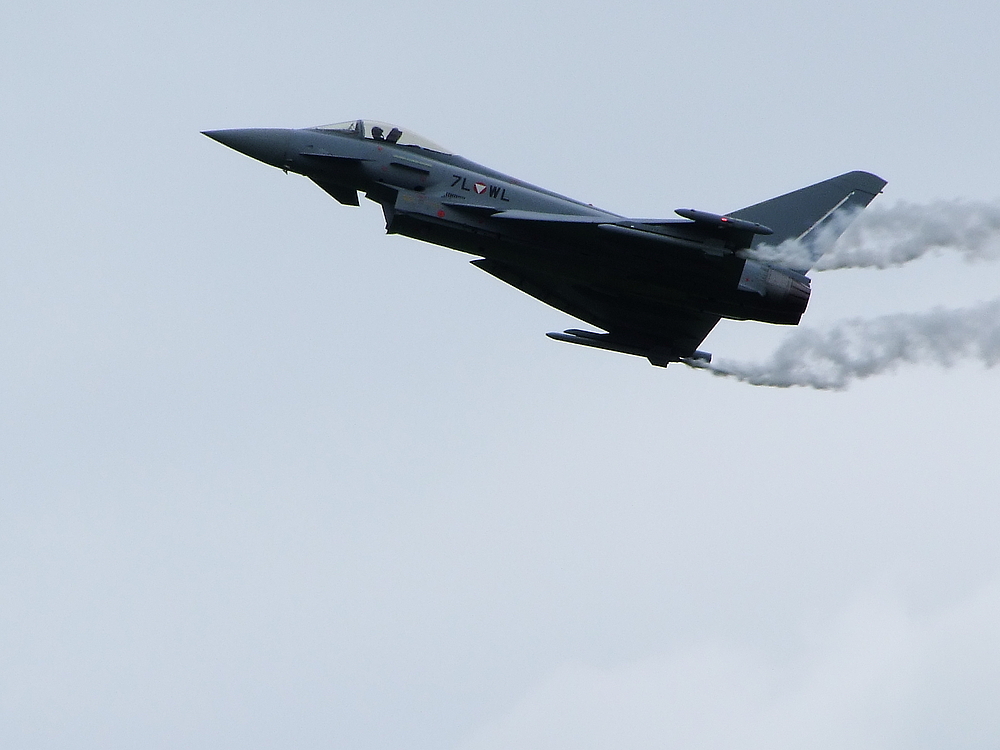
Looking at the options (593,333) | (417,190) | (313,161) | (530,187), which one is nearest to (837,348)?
(593,333)

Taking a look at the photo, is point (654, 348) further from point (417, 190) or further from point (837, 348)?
point (417, 190)

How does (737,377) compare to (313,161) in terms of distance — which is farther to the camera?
(737,377)

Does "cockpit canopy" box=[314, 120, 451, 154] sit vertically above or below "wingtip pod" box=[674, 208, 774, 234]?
above

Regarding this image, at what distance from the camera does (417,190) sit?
1011 inches

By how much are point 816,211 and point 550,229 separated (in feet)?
18.2

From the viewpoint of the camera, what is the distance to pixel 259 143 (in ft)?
84.5

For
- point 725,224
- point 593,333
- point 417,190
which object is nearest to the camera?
point 725,224

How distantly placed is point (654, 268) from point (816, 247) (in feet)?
11.8

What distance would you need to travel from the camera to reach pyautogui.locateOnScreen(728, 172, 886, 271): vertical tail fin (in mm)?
27125

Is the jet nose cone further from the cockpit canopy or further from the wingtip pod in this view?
the wingtip pod

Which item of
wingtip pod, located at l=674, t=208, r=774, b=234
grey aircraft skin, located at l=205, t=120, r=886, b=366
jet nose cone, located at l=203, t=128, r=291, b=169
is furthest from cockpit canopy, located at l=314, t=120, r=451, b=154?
wingtip pod, located at l=674, t=208, r=774, b=234

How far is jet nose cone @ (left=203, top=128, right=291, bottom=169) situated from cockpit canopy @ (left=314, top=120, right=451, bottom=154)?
854 millimetres

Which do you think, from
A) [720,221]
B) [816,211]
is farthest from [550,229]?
[816,211]

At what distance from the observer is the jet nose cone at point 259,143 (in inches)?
1013
